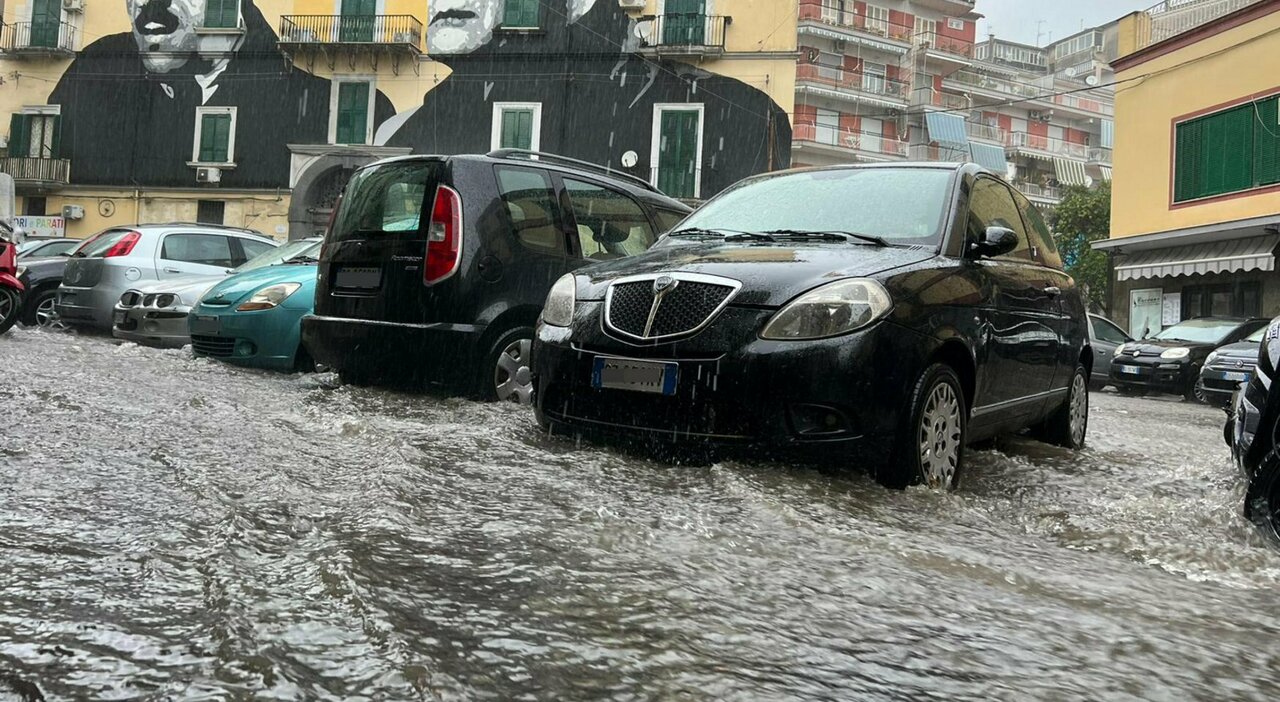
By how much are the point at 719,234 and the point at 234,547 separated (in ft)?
9.81

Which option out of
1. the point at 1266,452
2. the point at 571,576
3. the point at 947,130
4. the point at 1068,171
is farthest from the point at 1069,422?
the point at 1068,171

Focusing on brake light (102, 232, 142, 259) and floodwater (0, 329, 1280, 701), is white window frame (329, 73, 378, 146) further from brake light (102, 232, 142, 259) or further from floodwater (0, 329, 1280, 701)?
floodwater (0, 329, 1280, 701)

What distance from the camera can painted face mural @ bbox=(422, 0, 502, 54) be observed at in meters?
28.3

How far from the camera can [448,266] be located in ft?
20.2

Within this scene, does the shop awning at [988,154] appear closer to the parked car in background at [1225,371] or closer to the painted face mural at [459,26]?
the painted face mural at [459,26]

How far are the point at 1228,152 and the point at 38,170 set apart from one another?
96.0ft

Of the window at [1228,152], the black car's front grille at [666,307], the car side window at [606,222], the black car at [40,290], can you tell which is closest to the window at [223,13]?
the black car at [40,290]

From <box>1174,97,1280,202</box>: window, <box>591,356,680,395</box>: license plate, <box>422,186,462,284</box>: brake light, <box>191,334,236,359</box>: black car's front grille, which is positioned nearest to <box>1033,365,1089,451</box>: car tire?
<box>591,356,680,395</box>: license plate

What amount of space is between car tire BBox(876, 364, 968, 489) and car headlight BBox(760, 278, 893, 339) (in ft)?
1.16

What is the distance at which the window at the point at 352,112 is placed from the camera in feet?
93.9

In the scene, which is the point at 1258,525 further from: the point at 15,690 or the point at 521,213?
the point at 521,213

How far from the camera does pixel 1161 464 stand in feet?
19.2

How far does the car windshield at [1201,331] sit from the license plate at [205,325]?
13.3m

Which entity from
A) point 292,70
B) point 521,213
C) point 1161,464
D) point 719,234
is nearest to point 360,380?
point 521,213
